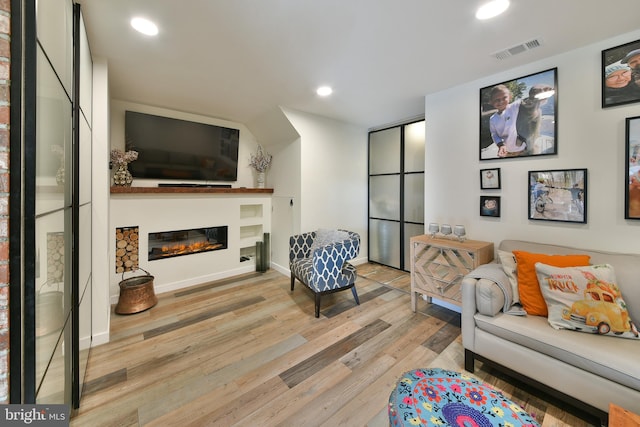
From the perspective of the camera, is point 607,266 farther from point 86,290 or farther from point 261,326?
point 86,290

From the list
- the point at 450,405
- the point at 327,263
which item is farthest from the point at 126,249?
the point at 450,405

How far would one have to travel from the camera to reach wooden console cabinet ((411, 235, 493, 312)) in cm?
229

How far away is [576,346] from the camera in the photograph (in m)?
1.38

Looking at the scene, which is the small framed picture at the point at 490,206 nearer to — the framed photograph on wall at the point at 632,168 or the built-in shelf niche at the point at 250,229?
the framed photograph on wall at the point at 632,168

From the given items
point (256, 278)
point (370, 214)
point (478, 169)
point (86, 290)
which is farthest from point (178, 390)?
point (370, 214)

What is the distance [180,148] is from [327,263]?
98.4 inches

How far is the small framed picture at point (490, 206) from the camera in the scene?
2428mm

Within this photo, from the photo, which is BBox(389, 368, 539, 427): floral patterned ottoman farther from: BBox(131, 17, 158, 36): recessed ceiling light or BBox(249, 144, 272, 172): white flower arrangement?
BBox(249, 144, 272, 172): white flower arrangement

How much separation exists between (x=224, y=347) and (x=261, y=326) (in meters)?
0.39

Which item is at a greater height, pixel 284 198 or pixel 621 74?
pixel 621 74

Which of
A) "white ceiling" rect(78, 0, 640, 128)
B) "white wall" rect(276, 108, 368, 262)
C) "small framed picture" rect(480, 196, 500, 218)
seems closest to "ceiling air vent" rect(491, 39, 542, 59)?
"white ceiling" rect(78, 0, 640, 128)

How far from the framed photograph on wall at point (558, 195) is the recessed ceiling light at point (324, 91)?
83.2 inches

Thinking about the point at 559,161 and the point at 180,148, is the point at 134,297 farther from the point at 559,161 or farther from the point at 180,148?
the point at 559,161

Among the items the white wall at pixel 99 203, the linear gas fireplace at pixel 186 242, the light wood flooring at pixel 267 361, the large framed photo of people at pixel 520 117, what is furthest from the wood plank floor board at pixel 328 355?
the linear gas fireplace at pixel 186 242
